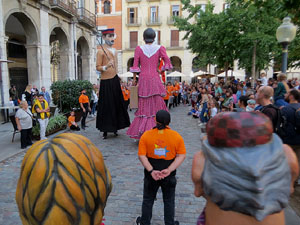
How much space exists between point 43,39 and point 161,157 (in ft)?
47.2

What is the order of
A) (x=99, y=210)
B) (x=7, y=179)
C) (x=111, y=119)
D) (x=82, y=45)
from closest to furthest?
(x=99, y=210) → (x=7, y=179) → (x=111, y=119) → (x=82, y=45)

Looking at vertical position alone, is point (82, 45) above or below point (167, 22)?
below

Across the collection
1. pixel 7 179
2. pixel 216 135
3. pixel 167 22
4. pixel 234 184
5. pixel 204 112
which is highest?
pixel 167 22

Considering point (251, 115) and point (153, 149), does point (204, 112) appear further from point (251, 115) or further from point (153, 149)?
point (251, 115)

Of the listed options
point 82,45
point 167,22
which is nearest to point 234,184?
point 82,45

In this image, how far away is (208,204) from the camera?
1387 millimetres

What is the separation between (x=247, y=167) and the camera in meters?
1.13

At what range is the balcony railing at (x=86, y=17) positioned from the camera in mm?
19250

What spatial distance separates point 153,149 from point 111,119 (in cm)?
453

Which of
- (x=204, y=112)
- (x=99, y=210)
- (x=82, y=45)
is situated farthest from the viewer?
(x=82, y=45)

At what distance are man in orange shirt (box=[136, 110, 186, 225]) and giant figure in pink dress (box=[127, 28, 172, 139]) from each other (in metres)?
3.11

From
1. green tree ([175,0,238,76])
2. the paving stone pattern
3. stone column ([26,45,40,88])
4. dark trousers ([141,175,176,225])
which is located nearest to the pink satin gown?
the paving stone pattern

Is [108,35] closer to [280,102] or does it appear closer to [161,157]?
[280,102]

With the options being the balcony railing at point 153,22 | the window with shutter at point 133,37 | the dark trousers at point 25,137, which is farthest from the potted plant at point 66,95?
the balcony railing at point 153,22
